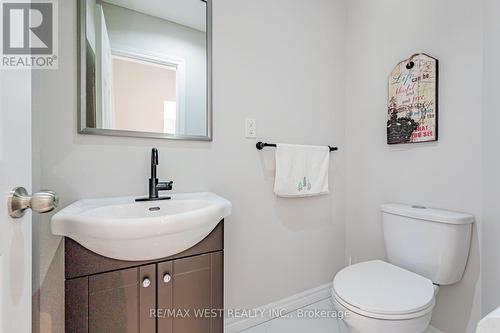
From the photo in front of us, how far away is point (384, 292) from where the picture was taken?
1.05m

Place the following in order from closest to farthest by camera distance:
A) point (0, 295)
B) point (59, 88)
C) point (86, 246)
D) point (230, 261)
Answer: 1. point (0, 295)
2. point (86, 246)
3. point (59, 88)
4. point (230, 261)

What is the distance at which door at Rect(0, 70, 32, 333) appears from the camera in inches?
16.4

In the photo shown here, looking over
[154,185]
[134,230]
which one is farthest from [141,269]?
[154,185]

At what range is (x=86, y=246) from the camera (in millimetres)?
773

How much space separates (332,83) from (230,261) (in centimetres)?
143

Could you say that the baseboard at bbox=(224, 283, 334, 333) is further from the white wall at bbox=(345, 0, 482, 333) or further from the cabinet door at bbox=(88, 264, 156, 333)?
the cabinet door at bbox=(88, 264, 156, 333)

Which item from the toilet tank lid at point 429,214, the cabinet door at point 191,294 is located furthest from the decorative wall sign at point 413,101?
the cabinet door at point 191,294

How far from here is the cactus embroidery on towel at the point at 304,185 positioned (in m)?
1.56

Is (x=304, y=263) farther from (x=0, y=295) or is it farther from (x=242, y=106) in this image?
(x=0, y=295)

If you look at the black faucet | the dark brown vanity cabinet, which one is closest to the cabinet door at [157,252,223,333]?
the dark brown vanity cabinet

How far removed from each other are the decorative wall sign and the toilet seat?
760mm

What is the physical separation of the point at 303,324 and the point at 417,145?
50.4 inches

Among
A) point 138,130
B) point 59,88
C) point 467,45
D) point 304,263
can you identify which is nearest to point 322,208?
point 304,263

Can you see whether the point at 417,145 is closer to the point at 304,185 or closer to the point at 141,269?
the point at 304,185
